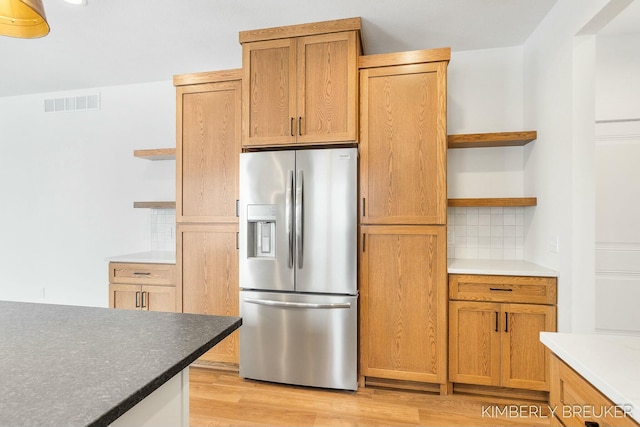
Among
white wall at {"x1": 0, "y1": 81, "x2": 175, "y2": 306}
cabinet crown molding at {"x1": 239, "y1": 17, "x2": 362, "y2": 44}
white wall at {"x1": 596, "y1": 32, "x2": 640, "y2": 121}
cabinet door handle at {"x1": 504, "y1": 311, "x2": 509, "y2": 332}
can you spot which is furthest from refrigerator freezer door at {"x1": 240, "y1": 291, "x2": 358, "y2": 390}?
white wall at {"x1": 596, "y1": 32, "x2": 640, "y2": 121}

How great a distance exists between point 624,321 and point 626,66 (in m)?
2.17

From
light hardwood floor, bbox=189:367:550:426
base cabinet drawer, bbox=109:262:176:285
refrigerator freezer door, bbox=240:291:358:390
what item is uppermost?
base cabinet drawer, bbox=109:262:176:285

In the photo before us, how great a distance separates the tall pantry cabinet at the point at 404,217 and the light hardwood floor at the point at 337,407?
15cm

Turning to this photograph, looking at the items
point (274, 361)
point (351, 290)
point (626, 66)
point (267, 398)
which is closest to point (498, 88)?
point (626, 66)

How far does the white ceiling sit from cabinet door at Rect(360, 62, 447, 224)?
17.3 inches

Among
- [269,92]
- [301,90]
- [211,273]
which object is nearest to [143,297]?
[211,273]

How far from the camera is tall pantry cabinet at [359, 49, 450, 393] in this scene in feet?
7.61

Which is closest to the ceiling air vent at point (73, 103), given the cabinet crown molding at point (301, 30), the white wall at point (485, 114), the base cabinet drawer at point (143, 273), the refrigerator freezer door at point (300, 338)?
the base cabinet drawer at point (143, 273)

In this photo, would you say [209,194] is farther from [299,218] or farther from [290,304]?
[290,304]

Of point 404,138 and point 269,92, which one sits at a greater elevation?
point 269,92

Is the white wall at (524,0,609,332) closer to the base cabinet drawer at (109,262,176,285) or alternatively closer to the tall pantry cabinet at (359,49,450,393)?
the tall pantry cabinet at (359,49,450,393)

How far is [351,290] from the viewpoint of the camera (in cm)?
235

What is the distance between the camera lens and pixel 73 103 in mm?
3818

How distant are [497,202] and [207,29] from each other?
2.69 meters
